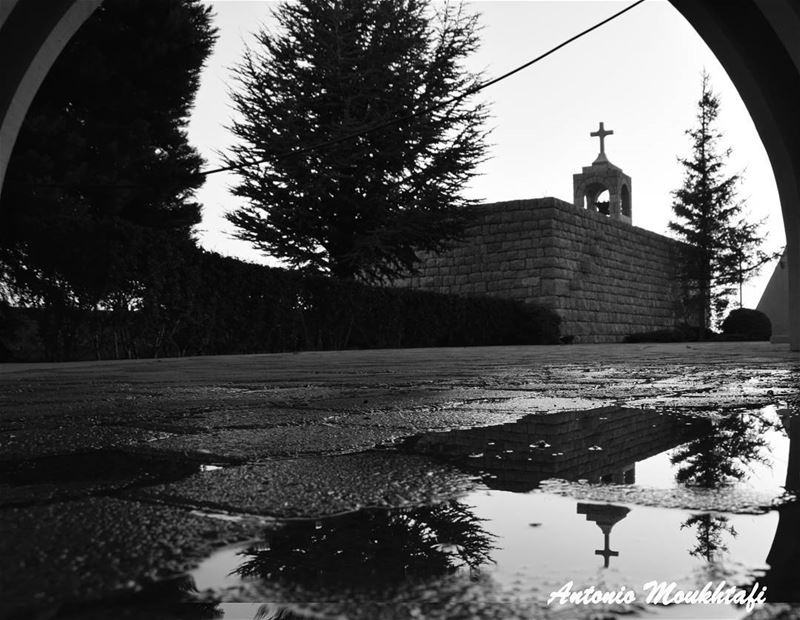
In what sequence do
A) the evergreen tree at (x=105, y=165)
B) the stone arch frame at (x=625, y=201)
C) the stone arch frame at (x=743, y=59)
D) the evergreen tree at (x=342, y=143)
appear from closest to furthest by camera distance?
the stone arch frame at (x=743, y=59), the evergreen tree at (x=105, y=165), the evergreen tree at (x=342, y=143), the stone arch frame at (x=625, y=201)

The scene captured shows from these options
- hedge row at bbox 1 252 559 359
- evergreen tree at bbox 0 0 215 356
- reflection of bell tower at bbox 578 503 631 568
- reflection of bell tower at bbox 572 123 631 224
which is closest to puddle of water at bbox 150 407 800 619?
reflection of bell tower at bbox 578 503 631 568

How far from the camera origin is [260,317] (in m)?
10.0

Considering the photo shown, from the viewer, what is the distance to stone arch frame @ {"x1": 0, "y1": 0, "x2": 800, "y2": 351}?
3846 millimetres

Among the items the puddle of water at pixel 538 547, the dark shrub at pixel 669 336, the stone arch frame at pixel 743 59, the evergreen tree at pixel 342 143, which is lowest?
the puddle of water at pixel 538 547

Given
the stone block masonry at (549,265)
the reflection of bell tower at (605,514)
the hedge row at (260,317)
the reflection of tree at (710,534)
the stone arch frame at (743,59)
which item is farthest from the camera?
the stone block masonry at (549,265)

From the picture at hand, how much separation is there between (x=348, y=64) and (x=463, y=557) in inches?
648

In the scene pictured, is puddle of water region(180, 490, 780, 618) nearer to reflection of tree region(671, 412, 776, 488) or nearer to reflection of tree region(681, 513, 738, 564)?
reflection of tree region(681, 513, 738, 564)

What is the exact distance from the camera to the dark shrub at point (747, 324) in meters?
22.5

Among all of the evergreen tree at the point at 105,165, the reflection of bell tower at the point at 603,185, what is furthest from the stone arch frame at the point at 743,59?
the reflection of bell tower at the point at 603,185

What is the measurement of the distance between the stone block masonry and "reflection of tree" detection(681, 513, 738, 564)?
696 inches

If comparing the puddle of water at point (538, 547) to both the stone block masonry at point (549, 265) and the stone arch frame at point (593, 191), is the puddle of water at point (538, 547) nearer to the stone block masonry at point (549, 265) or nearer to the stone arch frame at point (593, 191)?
the stone block masonry at point (549, 265)

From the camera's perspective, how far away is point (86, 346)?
7.57 meters

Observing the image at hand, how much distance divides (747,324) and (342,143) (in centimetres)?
1556

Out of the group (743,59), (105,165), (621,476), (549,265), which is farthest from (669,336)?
(621,476)
